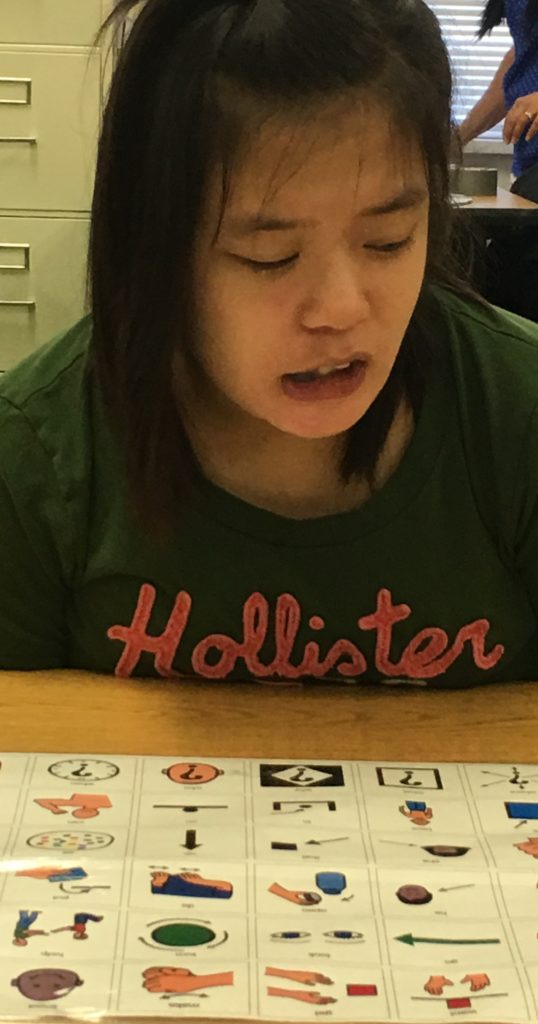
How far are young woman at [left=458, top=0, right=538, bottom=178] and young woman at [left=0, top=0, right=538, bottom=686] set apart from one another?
1.48 m

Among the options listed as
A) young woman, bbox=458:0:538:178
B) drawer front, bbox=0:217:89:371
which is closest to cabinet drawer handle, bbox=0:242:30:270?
drawer front, bbox=0:217:89:371

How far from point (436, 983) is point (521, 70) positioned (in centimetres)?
223

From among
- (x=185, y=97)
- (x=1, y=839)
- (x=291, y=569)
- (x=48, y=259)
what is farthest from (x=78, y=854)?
(x=48, y=259)

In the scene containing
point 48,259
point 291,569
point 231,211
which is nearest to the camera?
point 231,211

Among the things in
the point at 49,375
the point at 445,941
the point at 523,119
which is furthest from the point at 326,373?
the point at 523,119

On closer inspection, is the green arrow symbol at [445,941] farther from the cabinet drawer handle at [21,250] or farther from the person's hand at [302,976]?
the cabinet drawer handle at [21,250]

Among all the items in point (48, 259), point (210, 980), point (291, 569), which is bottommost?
point (210, 980)

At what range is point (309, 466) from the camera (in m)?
0.84

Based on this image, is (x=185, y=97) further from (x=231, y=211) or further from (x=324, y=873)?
(x=324, y=873)

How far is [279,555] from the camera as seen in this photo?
795 millimetres

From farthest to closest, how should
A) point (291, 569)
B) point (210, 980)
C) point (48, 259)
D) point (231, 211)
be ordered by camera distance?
1. point (48, 259)
2. point (291, 569)
3. point (231, 211)
4. point (210, 980)

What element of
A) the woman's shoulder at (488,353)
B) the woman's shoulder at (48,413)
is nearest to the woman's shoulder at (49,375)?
the woman's shoulder at (48,413)

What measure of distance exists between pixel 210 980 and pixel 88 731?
0.76 feet

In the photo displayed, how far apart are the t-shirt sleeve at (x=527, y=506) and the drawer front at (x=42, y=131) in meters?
1.68
